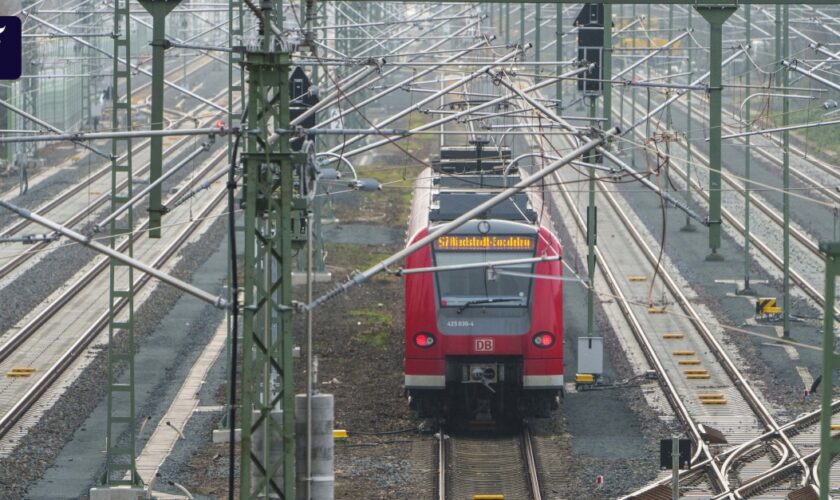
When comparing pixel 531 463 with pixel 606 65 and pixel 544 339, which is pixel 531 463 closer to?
pixel 544 339

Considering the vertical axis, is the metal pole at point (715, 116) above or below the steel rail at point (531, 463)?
above

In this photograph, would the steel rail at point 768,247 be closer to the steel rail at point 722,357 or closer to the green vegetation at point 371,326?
the steel rail at point 722,357

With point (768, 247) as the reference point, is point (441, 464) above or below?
below

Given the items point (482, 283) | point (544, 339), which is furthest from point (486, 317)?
point (544, 339)

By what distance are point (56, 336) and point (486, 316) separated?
35.4ft

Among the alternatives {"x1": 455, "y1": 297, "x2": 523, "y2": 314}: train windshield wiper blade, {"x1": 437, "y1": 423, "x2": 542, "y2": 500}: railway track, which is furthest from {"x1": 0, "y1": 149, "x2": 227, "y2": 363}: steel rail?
{"x1": 437, "y1": 423, "x2": 542, "y2": 500}: railway track

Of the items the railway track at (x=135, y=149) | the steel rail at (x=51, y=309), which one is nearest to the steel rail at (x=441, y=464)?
the steel rail at (x=51, y=309)

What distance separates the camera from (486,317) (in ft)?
65.7

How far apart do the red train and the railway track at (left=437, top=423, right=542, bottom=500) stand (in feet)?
2.16

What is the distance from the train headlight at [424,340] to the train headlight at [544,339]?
130 centimetres

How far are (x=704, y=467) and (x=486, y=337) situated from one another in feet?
10.1

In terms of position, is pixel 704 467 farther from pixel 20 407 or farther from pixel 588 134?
pixel 20 407

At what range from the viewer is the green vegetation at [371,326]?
1069 inches

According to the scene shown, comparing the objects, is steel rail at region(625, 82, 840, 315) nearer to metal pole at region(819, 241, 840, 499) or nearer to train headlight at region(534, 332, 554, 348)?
train headlight at region(534, 332, 554, 348)
